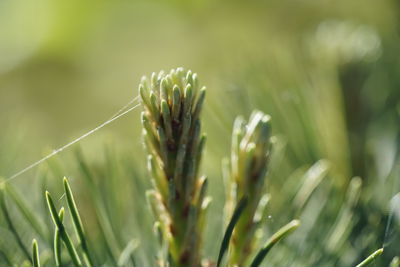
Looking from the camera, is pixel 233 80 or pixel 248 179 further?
pixel 233 80

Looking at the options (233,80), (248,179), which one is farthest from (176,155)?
(233,80)

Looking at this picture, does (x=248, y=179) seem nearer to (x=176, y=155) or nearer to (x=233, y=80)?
(x=176, y=155)

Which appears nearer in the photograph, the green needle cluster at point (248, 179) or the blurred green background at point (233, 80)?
the green needle cluster at point (248, 179)

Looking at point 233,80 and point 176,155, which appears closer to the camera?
point 176,155

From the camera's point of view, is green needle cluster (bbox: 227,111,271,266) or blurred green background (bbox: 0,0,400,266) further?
blurred green background (bbox: 0,0,400,266)
